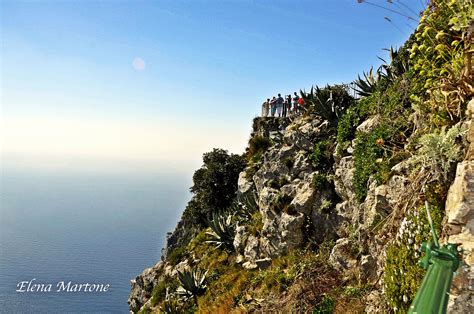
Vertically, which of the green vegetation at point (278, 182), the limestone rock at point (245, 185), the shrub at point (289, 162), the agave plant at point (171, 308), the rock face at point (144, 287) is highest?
the shrub at point (289, 162)

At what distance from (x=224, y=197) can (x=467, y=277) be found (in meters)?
22.1

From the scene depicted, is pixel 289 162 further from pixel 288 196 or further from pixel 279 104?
pixel 279 104

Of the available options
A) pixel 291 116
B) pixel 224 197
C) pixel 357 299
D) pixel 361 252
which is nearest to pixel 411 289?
pixel 357 299

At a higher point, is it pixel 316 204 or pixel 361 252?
pixel 316 204

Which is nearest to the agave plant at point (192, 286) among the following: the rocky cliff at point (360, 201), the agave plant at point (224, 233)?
the rocky cliff at point (360, 201)

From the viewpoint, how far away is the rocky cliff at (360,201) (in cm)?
409

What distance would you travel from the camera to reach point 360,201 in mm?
8961

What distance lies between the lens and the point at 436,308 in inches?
47.3

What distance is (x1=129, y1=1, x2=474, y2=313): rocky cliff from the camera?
4.09 metres

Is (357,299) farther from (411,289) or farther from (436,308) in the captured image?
(436,308)

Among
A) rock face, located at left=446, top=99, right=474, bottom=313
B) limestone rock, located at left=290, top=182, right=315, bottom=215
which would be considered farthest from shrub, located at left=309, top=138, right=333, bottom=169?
rock face, located at left=446, top=99, right=474, bottom=313

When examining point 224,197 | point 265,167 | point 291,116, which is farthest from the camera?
point 224,197

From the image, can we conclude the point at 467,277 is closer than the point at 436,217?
Yes

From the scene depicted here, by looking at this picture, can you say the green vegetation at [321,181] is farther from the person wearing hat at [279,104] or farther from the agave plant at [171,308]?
the person wearing hat at [279,104]
